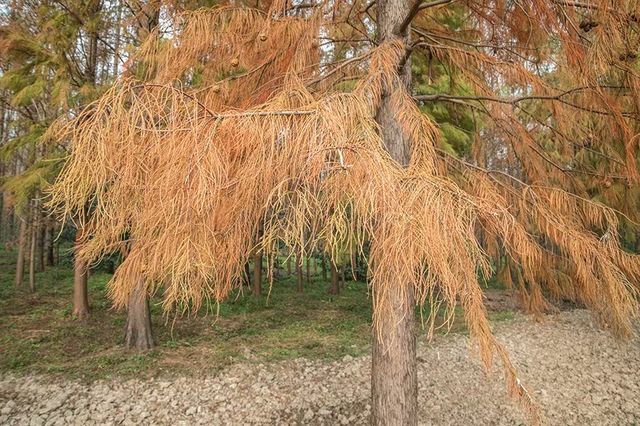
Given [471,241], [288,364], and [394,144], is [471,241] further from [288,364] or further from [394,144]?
[288,364]

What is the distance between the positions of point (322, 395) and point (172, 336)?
9.09 ft

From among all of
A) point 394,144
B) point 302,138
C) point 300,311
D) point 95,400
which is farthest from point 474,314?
point 300,311

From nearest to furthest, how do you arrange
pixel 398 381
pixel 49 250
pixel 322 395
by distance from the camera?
pixel 398 381, pixel 322 395, pixel 49 250

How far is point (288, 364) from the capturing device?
17.6ft

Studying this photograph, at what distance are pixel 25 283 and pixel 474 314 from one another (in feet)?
38.4

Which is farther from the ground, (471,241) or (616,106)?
(616,106)

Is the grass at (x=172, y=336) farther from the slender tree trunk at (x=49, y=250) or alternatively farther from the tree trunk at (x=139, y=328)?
A: the slender tree trunk at (x=49, y=250)

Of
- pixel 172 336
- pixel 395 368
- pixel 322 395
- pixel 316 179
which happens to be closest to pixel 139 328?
pixel 172 336

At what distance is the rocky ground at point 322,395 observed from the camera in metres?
3.96

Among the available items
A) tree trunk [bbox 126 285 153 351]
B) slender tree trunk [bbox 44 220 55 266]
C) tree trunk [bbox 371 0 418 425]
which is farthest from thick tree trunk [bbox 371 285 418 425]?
slender tree trunk [bbox 44 220 55 266]

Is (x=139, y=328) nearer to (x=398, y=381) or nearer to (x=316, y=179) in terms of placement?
A: (x=398, y=381)

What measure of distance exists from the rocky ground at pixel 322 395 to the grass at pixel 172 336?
388 millimetres

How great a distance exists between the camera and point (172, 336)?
617cm

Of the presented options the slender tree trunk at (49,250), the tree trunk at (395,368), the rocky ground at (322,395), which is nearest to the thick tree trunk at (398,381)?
the tree trunk at (395,368)
